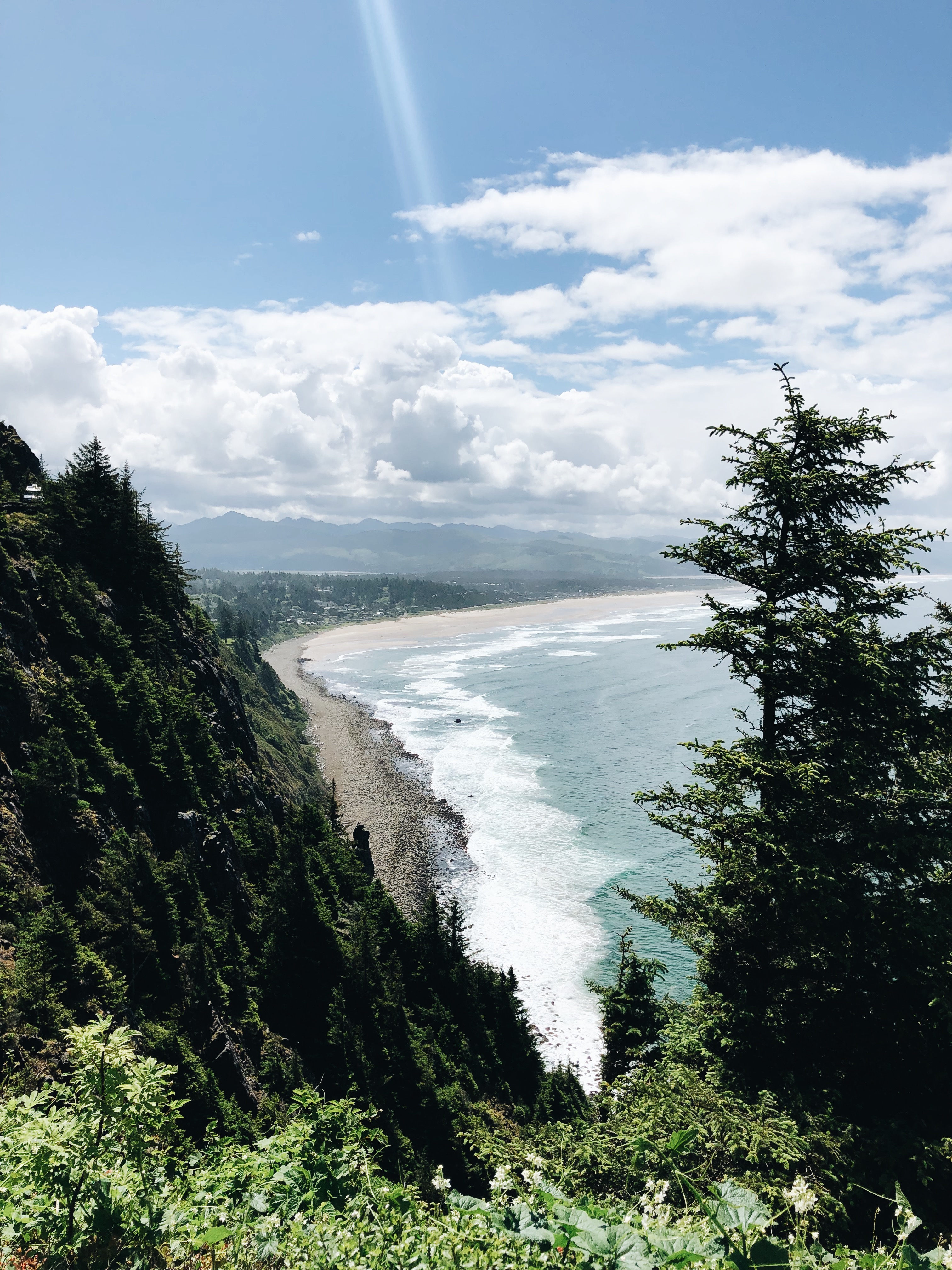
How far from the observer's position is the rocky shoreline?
148ft

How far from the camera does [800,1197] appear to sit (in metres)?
3.13

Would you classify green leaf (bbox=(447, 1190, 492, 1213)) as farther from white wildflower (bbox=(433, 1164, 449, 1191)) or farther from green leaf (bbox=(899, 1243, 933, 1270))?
green leaf (bbox=(899, 1243, 933, 1270))

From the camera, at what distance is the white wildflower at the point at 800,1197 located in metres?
2.87

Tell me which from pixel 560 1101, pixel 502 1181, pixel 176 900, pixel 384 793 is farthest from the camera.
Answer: pixel 384 793

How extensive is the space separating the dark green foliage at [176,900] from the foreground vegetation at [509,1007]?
126mm

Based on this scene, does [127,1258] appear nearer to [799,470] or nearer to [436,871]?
[799,470]

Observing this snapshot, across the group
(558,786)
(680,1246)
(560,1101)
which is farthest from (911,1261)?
(558,786)

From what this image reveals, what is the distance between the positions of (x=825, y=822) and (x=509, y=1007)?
2342cm

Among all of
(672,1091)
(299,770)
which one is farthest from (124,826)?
(299,770)

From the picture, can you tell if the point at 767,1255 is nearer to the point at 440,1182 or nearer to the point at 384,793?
the point at 440,1182

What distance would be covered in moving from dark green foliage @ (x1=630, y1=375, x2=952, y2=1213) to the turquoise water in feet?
57.8

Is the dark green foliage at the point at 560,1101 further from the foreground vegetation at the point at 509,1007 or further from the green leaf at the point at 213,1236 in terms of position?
the green leaf at the point at 213,1236

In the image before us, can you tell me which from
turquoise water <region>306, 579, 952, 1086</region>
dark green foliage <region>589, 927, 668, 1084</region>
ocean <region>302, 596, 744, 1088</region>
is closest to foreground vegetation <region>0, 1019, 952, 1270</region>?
ocean <region>302, 596, 744, 1088</region>

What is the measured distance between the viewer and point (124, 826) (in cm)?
2197
